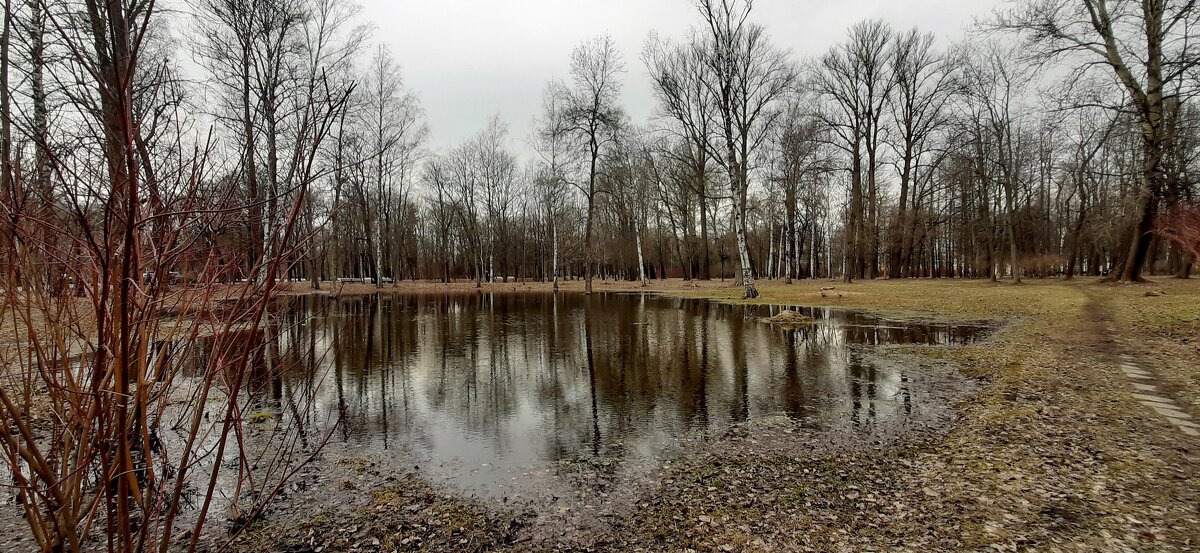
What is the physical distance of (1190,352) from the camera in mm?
7930

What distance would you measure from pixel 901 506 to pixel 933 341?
330 inches

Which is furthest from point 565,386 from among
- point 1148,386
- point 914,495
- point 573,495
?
point 1148,386

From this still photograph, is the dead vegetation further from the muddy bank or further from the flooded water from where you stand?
the flooded water

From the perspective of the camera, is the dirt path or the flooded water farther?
the dirt path

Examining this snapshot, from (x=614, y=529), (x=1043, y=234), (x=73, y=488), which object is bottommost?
(x=614, y=529)

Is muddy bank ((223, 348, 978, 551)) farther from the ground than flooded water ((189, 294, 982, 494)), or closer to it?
closer to it

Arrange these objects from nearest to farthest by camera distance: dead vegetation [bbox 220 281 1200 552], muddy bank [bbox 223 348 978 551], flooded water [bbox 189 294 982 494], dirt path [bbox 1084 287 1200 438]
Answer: dead vegetation [bbox 220 281 1200 552] < muddy bank [bbox 223 348 978 551] < flooded water [bbox 189 294 982 494] < dirt path [bbox 1084 287 1200 438]

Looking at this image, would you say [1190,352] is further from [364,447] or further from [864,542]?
[364,447]

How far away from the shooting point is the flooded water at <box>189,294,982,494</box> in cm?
493

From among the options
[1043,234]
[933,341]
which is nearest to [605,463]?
[933,341]

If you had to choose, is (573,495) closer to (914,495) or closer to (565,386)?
(914,495)

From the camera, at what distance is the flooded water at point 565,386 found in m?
4.93

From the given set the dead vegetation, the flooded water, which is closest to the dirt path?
the dead vegetation

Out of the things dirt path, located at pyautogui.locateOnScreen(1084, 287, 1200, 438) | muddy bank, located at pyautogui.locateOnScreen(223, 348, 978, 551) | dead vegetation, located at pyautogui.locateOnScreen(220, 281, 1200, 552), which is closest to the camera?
dead vegetation, located at pyautogui.locateOnScreen(220, 281, 1200, 552)
